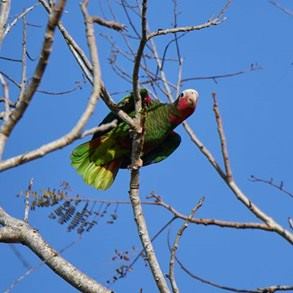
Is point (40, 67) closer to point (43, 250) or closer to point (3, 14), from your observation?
point (3, 14)

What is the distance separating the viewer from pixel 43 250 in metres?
2.69

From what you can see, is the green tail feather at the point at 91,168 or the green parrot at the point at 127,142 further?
the green tail feather at the point at 91,168

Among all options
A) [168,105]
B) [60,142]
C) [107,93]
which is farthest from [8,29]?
[60,142]

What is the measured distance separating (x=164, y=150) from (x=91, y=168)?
471 millimetres

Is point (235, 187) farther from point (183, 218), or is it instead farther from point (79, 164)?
point (79, 164)

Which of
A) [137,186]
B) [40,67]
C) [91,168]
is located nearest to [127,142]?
[91,168]

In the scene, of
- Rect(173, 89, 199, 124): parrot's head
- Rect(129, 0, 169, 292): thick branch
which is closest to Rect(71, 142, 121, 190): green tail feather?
Rect(173, 89, 199, 124): parrot's head

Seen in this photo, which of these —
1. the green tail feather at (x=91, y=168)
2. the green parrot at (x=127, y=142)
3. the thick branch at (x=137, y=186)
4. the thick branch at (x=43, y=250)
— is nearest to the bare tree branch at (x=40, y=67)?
the thick branch at (x=137, y=186)

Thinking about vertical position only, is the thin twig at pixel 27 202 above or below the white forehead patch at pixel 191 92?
below

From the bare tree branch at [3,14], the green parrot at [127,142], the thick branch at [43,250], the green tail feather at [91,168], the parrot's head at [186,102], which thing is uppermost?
the parrot's head at [186,102]

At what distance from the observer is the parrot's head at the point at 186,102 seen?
3496mm

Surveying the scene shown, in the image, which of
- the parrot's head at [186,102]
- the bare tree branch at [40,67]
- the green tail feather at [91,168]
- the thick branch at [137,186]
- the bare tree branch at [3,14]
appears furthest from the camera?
the green tail feather at [91,168]

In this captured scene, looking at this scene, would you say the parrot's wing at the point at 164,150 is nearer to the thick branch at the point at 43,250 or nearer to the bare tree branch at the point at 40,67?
the thick branch at the point at 43,250

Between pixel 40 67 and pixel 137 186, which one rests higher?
pixel 137 186
